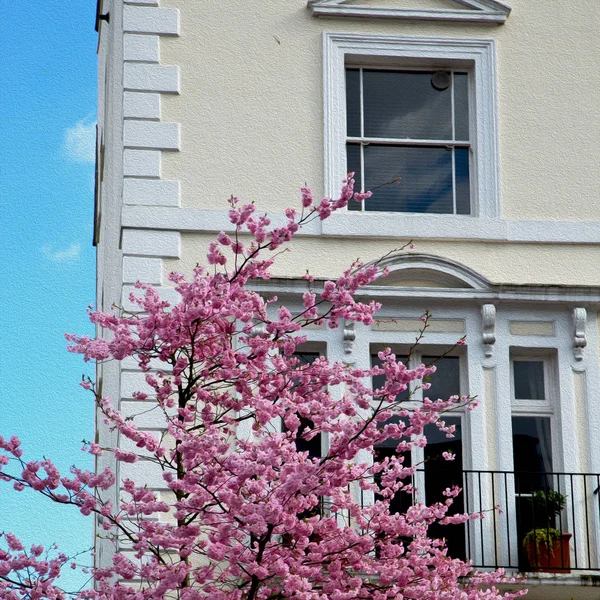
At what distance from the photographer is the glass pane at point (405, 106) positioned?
15.8 metres

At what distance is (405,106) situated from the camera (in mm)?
15875

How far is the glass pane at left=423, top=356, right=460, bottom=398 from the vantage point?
15.1 meters

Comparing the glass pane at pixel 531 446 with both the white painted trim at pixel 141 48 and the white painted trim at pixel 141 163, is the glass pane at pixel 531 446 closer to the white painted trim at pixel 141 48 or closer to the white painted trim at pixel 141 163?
the white painted trim at pixel 141 163

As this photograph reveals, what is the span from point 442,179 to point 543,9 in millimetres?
2233

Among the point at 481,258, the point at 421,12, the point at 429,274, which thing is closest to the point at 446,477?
the point at 429,274

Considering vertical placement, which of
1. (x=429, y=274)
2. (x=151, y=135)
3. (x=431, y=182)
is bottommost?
(x=429, y=274)

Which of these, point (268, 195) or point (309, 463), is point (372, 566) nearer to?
point (309, 463)

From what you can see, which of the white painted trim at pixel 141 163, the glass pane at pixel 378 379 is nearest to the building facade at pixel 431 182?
the white painted trim at pixel 141 163

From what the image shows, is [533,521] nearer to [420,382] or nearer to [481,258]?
[420,382]

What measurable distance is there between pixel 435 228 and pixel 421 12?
7.89ft

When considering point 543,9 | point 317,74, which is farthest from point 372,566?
point 543,9

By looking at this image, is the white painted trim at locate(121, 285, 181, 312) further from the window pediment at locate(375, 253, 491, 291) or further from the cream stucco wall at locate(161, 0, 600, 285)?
the window pediment at locate(375, 253, 491, 291)

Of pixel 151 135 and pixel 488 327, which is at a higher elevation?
pixel 151 135

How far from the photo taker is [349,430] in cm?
1074
